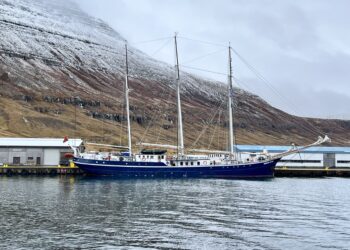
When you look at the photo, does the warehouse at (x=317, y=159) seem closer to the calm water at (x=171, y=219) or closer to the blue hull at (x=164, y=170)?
the blue hull at (x=164, y=170)

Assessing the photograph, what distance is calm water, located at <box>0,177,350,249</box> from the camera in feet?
101

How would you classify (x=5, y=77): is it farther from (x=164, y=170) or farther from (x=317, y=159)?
(x=317, y=159)

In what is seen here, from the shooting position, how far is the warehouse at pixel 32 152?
92.5m

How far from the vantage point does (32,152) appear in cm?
9344

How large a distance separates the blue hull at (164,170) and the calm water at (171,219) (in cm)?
2681

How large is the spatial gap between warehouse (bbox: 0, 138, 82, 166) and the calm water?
111 ft

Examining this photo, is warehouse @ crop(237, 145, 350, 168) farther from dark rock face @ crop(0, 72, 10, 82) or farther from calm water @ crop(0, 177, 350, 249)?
dark rock face @ crop(0, 72, 10, 82)

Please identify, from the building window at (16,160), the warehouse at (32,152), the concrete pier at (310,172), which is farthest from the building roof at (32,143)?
the concrete pier at (310,172)

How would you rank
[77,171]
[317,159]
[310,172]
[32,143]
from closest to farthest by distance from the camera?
[77,171]
[32,143]
[310,172]
[317,159]

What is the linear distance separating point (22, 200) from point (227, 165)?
48.7 m

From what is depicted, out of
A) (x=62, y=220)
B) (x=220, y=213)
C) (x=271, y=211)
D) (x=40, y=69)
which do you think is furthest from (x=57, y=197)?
(x=40, y=69)

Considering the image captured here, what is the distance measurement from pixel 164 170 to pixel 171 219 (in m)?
49.9

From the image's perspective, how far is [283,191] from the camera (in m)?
63.5

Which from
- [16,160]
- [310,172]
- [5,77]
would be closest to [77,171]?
[16,160]
